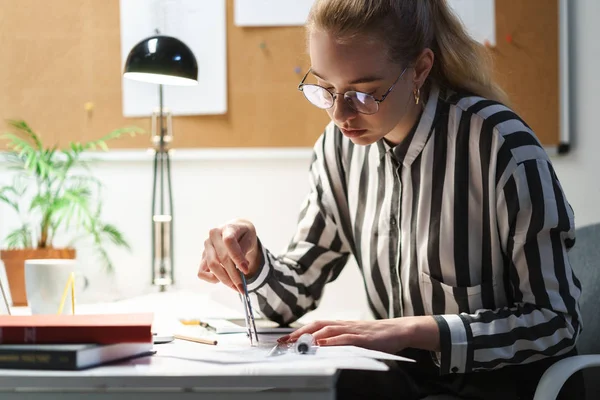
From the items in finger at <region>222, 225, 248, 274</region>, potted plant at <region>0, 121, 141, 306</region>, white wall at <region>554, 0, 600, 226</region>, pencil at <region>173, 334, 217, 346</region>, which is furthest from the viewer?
white wall at <region>554, 0, 600, 226</region>

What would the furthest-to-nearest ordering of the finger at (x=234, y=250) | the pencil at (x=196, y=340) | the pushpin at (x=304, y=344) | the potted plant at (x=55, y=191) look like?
the potted plant at (x=55, y=191), the finger at (x=234, y=250), the pencil at (x=196, y=340), the pushpin at (x=304, y=344)

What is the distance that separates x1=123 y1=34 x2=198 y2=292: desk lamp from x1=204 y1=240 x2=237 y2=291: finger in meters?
0.72

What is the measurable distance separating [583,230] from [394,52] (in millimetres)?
595

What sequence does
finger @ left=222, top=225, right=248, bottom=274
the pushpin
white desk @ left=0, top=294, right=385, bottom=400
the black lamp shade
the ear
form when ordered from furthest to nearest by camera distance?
the black lamp shade < the ear < finger @ left=222, top=225, right=248, bottom=274 < the pushpin < white desk @ left=0, top=294, right=385, bottom=400

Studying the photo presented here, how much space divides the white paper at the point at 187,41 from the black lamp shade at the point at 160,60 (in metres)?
0.34

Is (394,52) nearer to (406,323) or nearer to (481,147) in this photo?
(481,147)

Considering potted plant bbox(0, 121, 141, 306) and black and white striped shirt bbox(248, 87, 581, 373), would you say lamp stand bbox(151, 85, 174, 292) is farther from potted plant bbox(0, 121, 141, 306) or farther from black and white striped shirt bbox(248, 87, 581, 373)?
black and white striped shirt bbox(248, 87, 581, 373)

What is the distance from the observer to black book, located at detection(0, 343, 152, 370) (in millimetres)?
790

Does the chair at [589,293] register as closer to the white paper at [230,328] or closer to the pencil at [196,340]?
the white paper at [230,328]

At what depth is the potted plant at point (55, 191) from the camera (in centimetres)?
199

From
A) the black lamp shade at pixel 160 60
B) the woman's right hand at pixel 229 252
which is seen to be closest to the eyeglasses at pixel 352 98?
the woman's right hand at pixel 229 252

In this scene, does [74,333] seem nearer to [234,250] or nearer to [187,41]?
[234,250]

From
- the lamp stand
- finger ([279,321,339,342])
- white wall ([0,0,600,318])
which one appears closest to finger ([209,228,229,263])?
finger ([279,321,339,342])

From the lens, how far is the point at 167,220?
2.04 meters
